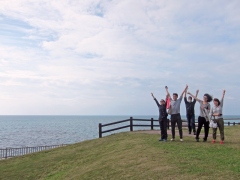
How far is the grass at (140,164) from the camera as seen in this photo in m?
7.91

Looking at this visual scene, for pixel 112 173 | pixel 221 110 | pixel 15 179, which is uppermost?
pixel 221 110

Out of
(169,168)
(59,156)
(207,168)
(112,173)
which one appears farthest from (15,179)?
(207,168)

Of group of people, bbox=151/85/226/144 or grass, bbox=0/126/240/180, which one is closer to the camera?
grass, bbox=0/126/240/180

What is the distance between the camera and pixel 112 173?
928 cm

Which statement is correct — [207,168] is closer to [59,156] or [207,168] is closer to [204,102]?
[204,102]

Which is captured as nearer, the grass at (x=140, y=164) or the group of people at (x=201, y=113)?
the grass at (x=140, y=164)

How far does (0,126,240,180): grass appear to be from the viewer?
7.91 meters

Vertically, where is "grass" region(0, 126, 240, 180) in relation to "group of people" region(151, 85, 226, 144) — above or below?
below

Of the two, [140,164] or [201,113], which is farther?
[201,113]

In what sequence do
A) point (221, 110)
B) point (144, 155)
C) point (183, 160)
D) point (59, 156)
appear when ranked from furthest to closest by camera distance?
point (59, 156) < point (221, 110) < point (144, 155) < point (183, 160)

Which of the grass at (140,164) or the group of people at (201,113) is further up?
the group of people at (201,113)

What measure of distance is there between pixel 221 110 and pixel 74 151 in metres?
8.53

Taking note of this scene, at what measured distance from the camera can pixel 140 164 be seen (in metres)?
9.38

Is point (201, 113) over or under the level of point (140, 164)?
over
